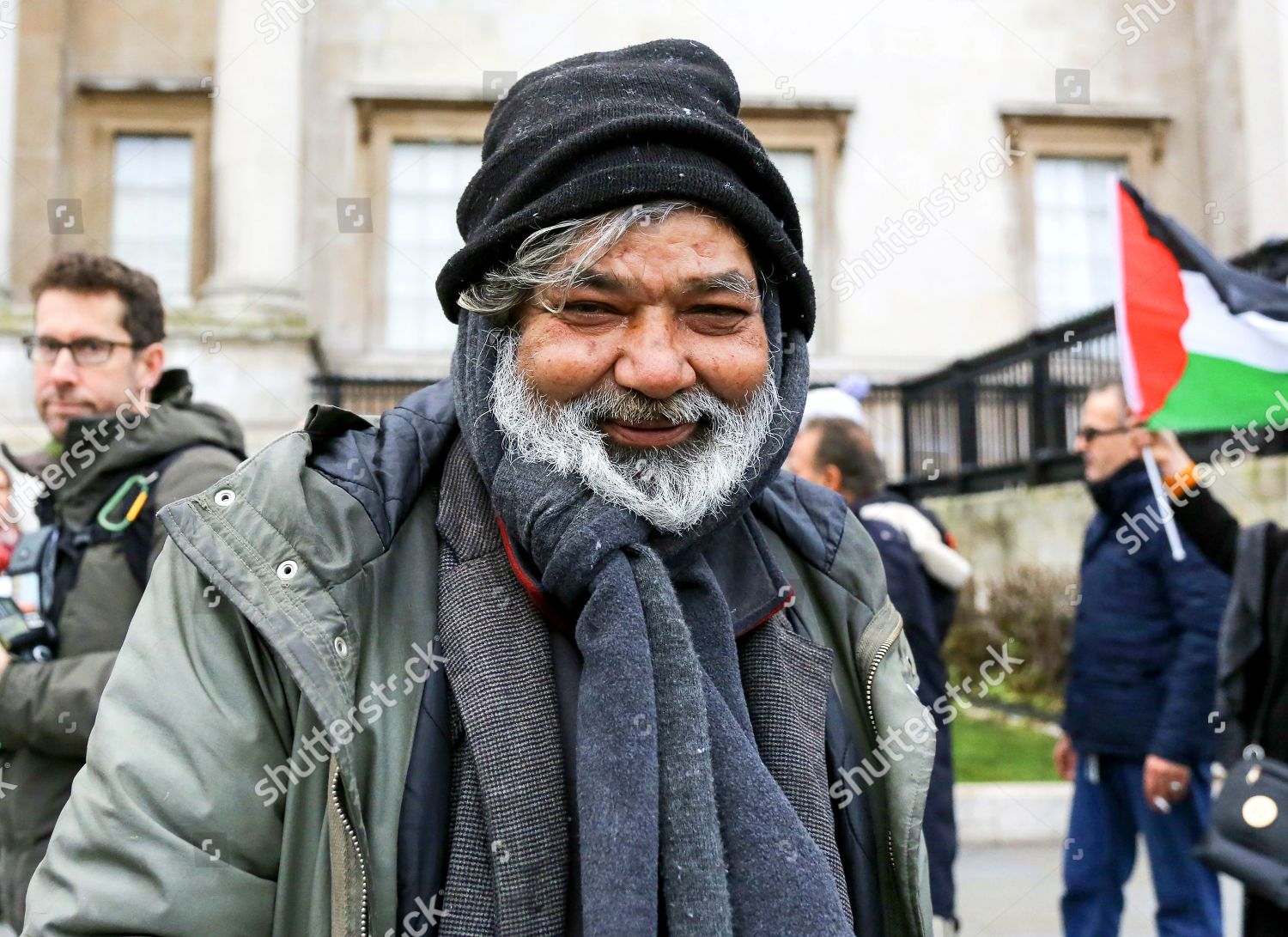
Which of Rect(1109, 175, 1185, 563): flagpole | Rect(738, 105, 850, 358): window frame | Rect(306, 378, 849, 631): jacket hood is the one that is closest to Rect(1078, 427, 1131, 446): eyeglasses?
Rect(1109, 175, 1185, 563): flagpole

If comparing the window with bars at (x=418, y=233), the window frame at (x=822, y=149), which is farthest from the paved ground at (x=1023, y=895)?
Answer: the window with bars at (x=418, y=233)

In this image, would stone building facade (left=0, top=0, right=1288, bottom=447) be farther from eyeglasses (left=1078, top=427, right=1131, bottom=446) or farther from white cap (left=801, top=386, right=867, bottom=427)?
eyeglasses (left=1078, top=427, right=1131, bottom=446)

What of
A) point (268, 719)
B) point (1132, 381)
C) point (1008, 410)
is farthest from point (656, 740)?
point (1008, 410)

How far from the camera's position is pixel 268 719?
1567 mm

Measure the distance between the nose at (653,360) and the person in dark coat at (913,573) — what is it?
237cm

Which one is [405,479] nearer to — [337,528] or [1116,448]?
[337,528]

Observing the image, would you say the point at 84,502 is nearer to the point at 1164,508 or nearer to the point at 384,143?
the point at 1164,508

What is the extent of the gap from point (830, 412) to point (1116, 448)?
1.11 meters

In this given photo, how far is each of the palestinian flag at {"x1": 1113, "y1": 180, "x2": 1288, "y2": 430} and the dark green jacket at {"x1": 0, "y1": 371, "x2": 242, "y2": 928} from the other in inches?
121

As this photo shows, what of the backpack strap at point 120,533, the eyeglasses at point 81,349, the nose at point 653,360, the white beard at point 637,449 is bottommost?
the backpack strap at point 120,533

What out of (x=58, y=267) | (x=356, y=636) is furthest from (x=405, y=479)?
(x=58, y=267)

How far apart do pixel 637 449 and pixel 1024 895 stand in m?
4.72

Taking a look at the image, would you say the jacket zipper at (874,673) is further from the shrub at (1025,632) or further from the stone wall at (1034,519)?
the shrub at (1025,632)

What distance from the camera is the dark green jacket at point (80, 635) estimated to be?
2.63 metres
